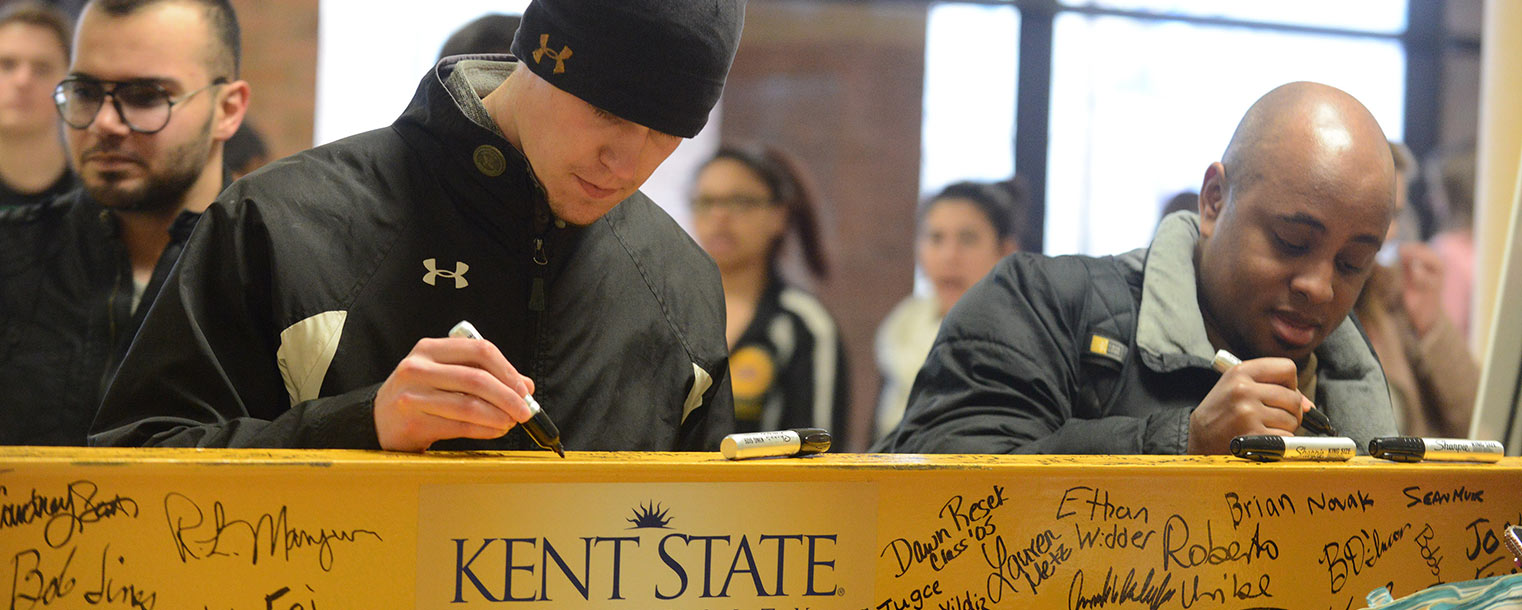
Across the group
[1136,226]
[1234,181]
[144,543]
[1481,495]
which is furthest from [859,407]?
[144,543]

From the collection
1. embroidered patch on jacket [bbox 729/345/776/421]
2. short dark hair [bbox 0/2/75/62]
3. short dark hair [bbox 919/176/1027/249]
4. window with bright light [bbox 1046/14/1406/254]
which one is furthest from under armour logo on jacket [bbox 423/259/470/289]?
window with bright light [bbox 1046/14/1406/254]

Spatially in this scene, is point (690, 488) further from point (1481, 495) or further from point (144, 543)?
point (1481, 495)

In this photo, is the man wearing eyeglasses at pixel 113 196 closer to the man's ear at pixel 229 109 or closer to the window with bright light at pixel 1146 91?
the man's ear at pixel 229 109

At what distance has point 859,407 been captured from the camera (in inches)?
176

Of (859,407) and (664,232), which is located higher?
(664,232)

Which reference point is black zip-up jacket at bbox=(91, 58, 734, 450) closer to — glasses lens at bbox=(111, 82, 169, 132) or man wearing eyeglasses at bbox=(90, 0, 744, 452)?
man wearing eyeglasses at bbox=(90, 0, 744, 452)

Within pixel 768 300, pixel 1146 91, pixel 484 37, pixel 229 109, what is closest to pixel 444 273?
pixel 484 37

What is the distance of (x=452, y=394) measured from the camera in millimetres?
994

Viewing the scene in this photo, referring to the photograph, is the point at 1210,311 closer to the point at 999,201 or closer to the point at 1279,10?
the point at 999,201

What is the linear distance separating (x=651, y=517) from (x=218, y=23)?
1288 millimetres

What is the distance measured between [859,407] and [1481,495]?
328cm

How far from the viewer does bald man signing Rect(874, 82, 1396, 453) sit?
62.3 inches

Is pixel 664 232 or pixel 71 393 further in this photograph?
pixel 71 393
